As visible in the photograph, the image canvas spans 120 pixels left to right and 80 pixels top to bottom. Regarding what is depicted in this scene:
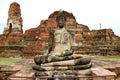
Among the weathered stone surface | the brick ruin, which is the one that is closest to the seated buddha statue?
the brick ruin

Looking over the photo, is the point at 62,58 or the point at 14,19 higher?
the point at 14,19

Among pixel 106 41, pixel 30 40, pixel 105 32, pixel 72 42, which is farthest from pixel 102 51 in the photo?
pixel 72 42

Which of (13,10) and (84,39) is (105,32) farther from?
(13,10)

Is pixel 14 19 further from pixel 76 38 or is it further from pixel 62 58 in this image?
pixel 62 58

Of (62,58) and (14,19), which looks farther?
(14,19)

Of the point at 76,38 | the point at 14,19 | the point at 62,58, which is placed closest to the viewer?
the point at 62,58

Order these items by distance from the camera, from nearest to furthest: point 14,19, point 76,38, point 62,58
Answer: point 62,58
point 76,38
point 14,19

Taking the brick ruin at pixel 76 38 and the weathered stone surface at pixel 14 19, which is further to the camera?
the weathered stone surface at pixel 14 19

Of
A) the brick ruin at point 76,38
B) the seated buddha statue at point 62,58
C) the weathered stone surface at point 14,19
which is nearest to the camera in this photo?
the seated buddha statue at point 62,58

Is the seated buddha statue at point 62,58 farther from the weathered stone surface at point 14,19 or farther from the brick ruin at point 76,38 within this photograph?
the weathered stone surface at point 14,19

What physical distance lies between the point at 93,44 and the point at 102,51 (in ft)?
6.79

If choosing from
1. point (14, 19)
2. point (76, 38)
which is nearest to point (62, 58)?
point (76, 38)

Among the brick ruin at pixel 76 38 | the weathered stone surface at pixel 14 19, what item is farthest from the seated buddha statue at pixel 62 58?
the weathered stone surface at pixel 14 19

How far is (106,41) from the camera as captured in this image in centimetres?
2342
